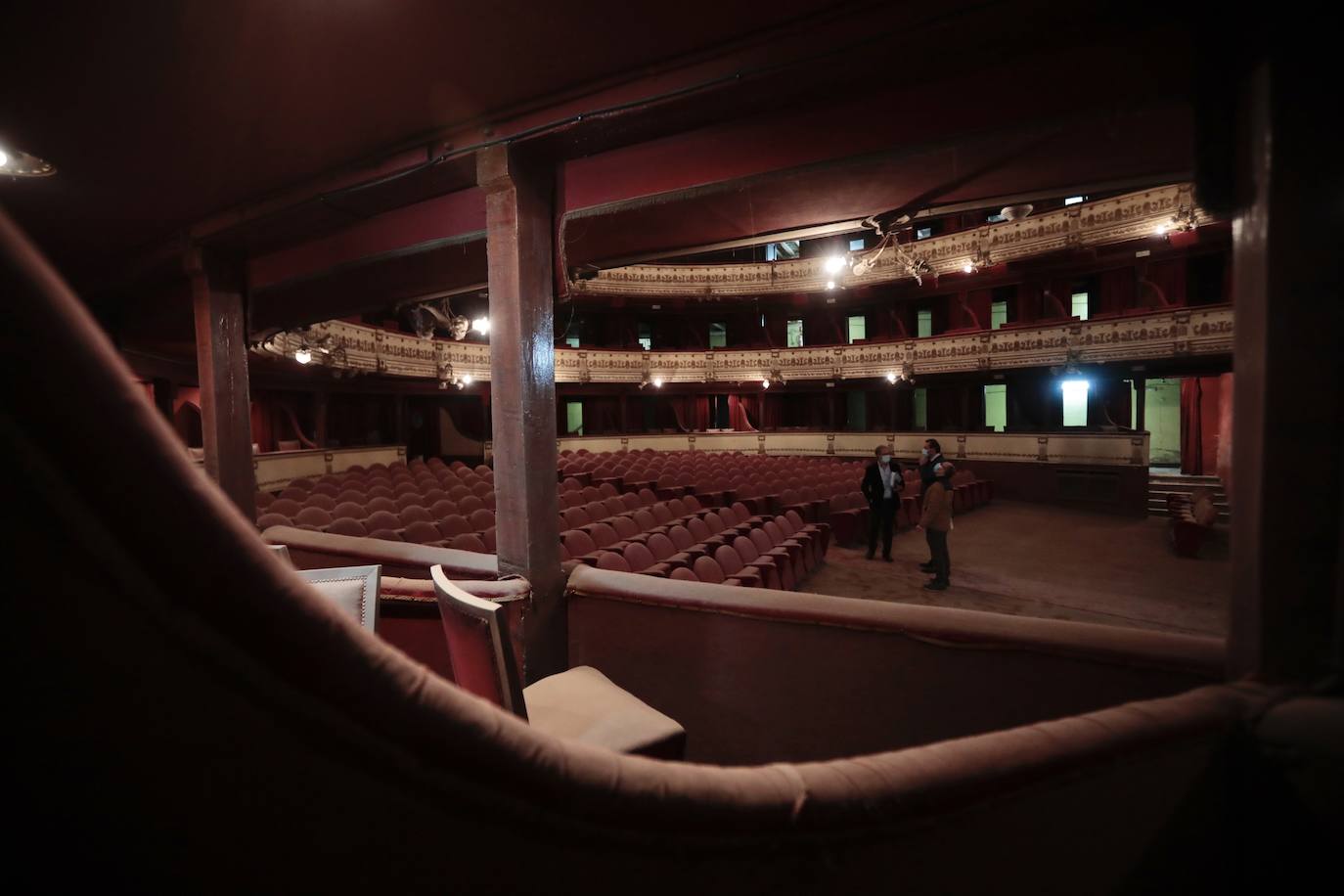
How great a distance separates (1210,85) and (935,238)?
47.5 ft

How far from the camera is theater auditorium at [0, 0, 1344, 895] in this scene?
0.42 meters

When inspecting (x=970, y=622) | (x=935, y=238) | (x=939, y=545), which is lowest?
(x=939, y=545)

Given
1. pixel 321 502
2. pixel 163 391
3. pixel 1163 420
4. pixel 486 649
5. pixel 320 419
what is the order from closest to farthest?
pixel 486 649, pixel 321 502, pixel 163 391, pixel 320 419, pixel 1163 420

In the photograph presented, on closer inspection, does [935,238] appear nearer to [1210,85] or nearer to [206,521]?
[1210,85]

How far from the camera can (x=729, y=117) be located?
7.54 ft

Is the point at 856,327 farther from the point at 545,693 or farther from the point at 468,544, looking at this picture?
the point at 545,693

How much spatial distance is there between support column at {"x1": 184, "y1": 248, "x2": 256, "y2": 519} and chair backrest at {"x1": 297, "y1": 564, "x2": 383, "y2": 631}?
2.38 m

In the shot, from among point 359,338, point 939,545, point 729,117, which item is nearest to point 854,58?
point 729,117

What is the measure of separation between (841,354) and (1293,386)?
16.0 metres

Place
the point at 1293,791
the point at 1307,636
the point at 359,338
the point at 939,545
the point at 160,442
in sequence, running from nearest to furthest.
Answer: the point at 160,442
the point at 1293,791
the point at 1307,636
the point at 939,545
the point at 359,338

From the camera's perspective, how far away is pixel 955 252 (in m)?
14.1

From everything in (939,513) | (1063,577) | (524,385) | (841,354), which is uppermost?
(841,354)

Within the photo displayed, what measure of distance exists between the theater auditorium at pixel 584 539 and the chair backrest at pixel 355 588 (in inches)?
0.5

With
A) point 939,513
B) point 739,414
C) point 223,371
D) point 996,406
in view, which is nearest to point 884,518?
point 939,513
